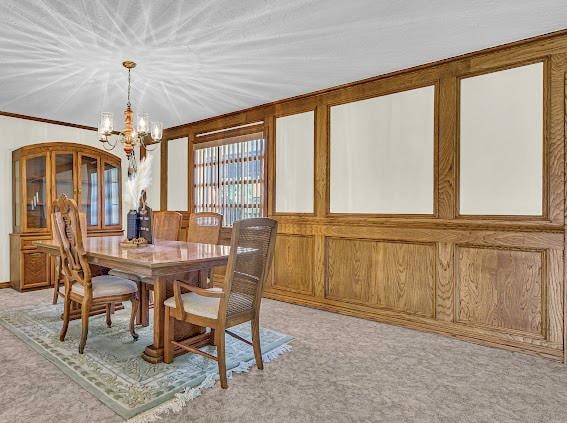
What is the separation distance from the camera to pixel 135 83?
3619 millimetres

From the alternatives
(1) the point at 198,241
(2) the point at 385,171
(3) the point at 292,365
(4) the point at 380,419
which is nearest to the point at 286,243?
(1) the point at 198,241

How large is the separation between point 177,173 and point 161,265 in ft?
12.5

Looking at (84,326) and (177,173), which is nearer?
(84,326)

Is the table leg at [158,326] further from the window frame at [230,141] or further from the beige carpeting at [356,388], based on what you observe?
the window frame at [230,141]

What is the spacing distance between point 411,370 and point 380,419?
2.22ft

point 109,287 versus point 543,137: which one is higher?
point 543,137

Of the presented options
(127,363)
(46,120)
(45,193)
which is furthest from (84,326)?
(46,120)

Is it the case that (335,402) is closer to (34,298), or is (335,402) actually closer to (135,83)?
(135,83)

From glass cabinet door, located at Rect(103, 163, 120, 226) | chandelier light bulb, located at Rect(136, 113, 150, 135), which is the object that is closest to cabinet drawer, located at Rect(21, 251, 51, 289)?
glass cabinet door, located at Rect(103, 163, 120, 226)

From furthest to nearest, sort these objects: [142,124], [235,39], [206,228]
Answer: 1. [206,228]
2. [142,124]
3. [235,39]

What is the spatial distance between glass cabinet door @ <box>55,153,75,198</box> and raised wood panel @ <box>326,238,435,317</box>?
367 cm

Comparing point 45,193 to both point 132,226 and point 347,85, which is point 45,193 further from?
point 347,85

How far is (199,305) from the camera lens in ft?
7.54

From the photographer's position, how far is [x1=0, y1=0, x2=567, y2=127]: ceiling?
2.29 meters
